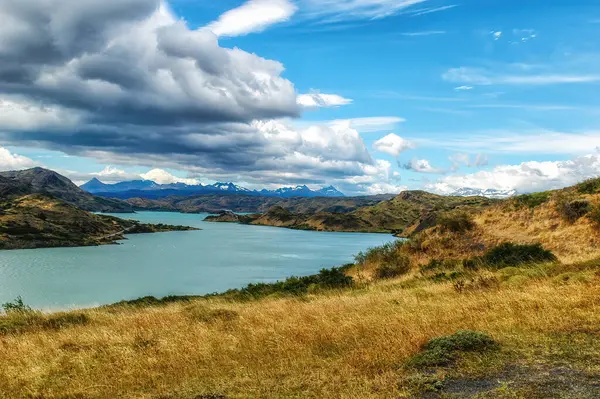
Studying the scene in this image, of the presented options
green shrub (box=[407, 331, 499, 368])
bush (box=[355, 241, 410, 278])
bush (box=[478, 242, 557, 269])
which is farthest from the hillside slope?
green shrub (box=[407, 331, 499, 368])

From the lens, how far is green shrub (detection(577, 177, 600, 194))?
122ft

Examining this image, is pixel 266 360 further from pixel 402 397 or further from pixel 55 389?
pixel 55 389

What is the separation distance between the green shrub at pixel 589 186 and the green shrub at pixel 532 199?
9.77 ft

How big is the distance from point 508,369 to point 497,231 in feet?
122

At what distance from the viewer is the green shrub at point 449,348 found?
8.52m

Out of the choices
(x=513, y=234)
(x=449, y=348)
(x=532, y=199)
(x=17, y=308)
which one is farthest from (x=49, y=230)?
(x=449, y=348)

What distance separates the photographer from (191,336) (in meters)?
12.3

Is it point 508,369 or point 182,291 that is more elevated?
point 508,369

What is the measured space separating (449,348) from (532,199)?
3952cm

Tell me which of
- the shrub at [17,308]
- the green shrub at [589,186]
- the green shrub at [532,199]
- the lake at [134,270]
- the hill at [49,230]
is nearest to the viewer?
the shrub at [17,308]

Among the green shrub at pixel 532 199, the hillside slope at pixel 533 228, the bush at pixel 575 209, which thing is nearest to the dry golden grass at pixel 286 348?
the hillside slope at pixel 533 228

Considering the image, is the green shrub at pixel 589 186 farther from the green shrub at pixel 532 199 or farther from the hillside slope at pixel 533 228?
the green shrub at pixel 532 199

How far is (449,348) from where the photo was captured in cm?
911

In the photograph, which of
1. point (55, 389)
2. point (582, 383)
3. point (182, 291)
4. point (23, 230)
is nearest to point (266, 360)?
point (55, 389)
